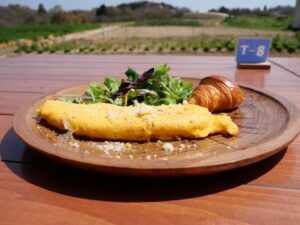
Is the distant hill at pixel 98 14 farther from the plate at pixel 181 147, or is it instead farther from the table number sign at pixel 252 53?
the plate at pixel 181 147

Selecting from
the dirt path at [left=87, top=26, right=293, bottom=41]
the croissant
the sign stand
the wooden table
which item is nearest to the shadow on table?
the wooden table

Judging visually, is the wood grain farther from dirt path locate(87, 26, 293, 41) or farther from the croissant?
dirt path locate(87, 26, 293, 41)

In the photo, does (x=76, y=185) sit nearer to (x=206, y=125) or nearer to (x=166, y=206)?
(x=166, y=206)

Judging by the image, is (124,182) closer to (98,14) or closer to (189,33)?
(189,33)

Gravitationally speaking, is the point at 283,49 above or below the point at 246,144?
below

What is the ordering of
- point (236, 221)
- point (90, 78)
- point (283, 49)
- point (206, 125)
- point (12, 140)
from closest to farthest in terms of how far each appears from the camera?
1. point (236, 221)
2. point (206, 125)
3. point (12, 140)
4. point (90, 78)
5. point (283, 49)

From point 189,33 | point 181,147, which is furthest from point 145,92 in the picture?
point 189,33

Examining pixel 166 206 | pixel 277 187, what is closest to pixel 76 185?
pixel 166 206
